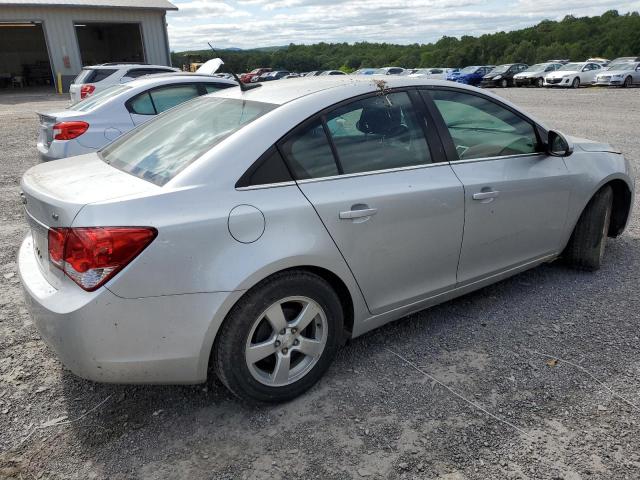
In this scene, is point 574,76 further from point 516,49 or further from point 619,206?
point 516,49

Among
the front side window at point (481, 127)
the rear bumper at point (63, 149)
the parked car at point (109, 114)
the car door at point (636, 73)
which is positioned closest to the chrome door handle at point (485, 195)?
the front side window at point (481, 127)

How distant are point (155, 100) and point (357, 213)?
5.42 meters

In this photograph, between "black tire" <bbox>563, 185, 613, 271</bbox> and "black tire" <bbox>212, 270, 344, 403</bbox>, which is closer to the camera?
"black tire" <bbox>212, 270, 344, 403</bbox>

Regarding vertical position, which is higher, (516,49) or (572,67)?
(572,67)

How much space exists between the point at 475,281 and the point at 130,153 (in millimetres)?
2290

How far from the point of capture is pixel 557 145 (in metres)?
3.75

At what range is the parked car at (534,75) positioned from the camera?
103 ft

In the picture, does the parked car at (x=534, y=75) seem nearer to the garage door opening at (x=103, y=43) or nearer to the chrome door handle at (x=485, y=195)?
the garage door opening at (x=103, y=43)

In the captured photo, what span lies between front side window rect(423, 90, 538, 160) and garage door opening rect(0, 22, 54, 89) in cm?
3884

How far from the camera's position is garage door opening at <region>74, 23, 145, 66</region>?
35312 millimetres

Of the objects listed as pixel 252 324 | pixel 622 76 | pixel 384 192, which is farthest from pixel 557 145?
pixel 622 76

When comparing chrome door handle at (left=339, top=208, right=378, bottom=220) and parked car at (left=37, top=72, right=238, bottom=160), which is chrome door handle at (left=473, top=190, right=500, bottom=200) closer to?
chrome door handle at (left=339, top=208, right=378, bottom=220)

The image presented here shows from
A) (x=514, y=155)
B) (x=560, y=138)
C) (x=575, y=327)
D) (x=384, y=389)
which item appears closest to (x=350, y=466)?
(x=384, y=389)

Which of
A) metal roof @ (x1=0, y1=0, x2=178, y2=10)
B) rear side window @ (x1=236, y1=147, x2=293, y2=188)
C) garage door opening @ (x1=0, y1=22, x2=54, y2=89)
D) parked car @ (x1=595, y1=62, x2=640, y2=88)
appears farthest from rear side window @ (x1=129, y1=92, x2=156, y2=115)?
garage door opening @ (x1=0, y1=22, x2=54, y2=89)
